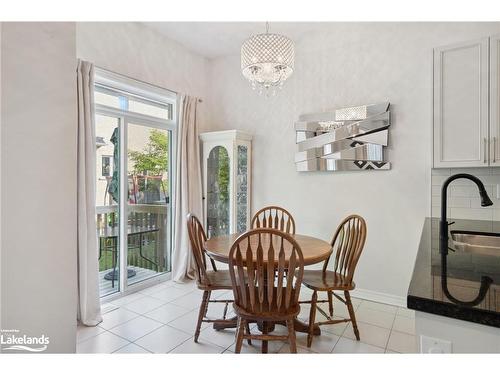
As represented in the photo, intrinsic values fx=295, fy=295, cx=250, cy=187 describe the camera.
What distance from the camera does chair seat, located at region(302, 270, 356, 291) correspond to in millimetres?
2182

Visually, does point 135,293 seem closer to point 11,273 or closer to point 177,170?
point 177,170

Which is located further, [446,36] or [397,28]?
[397,28]

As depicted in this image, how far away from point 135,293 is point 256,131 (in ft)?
7.68

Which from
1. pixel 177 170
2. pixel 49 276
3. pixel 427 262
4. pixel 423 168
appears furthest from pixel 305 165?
pixel 49 276

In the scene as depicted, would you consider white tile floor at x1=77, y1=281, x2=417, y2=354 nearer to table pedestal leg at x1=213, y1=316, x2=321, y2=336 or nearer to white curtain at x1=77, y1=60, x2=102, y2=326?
table pedestal leg at x1=213, y1=316, x2=321, y2=336

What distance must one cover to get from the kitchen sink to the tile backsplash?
609mm

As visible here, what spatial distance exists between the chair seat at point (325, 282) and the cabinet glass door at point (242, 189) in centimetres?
136

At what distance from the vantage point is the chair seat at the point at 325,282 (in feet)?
7.16

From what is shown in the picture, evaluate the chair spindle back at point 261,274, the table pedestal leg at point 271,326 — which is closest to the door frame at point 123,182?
the table pedestal leg at point 271,326

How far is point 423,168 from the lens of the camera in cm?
273

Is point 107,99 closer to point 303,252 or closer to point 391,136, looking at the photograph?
point 303,252

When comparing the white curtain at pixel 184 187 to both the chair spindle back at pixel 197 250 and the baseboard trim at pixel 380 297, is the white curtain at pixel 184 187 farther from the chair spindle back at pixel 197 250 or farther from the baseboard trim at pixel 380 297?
the baseboard trim at pixel 380 297

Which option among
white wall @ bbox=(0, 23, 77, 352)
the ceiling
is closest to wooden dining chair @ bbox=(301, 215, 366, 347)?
white wall @ bbox=(0, 23, 77, 352)

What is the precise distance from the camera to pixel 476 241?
6.64 ft
